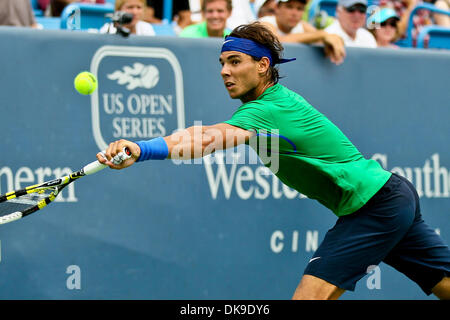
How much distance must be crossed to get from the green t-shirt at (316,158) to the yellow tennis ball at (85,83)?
1265 millimetres

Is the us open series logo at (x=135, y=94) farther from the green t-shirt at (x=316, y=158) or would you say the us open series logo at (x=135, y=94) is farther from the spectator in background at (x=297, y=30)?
the green t-shirt at (x=316, y=158)

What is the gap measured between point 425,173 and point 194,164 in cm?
193

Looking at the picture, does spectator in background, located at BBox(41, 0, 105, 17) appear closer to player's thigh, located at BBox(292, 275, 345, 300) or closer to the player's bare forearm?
the player's bare forearm

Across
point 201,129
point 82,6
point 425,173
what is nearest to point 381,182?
point 201,129

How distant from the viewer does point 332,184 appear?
4.25m

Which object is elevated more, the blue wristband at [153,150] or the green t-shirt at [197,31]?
the green t-shirt at [197,31]

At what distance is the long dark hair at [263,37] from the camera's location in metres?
4.26

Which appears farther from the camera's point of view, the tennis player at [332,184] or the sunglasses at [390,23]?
the sunglasses at [390,23]

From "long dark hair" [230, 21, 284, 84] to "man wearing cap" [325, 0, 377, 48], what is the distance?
9.46 ft

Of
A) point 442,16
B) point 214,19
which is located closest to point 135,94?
point 214,19

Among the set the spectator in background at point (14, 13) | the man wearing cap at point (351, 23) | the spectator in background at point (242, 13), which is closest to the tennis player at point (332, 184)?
the spectator in background at point (14, 13)

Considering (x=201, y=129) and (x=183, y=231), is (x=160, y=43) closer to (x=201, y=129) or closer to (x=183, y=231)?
(x=183, y=231)

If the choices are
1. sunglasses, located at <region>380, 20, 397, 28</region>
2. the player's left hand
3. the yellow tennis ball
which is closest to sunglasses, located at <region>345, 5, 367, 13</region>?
sunglasses, located at <region>380, 20, 397, 28</region>

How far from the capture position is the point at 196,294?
561cm
